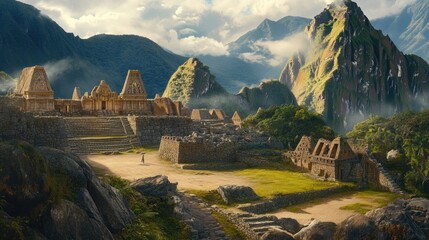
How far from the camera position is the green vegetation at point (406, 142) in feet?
121

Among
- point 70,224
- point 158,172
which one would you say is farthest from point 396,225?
point 158,172

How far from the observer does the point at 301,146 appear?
37.2 metres

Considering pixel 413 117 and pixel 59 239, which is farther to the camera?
pixel 413 117

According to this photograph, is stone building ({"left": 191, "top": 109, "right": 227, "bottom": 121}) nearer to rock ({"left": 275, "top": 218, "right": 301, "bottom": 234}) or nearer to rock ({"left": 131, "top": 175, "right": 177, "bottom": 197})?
rock ({"left": 275, "top": 218, "right": 301, "bottom": 234})

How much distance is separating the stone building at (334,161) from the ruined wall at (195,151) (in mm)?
5758

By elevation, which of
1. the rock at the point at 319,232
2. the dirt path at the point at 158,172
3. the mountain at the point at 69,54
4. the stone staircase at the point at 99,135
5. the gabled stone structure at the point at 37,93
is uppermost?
the mountain at the point at 69,54

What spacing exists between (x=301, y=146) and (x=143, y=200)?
66.5ft

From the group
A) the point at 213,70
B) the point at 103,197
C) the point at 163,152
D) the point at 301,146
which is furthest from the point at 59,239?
the point at 213,70

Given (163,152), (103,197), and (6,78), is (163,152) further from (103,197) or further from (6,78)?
(6,78)

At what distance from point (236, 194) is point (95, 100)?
33664 mm

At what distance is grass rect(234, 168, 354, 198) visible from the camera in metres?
27.5

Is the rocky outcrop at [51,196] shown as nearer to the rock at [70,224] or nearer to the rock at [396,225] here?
the rock at [70,224]

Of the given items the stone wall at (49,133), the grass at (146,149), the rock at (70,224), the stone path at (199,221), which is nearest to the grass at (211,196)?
the stone path at (199,221)

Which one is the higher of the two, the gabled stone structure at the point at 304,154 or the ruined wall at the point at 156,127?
the ruined wall at the point at 156,127
